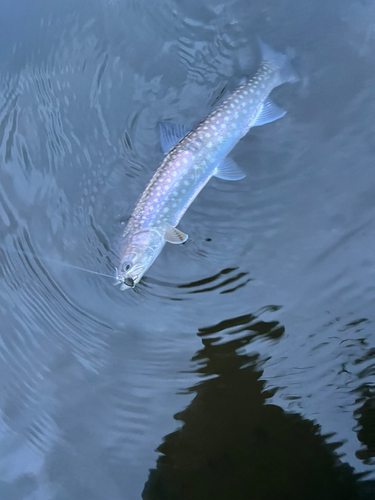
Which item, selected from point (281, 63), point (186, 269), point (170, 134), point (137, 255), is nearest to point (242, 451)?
point (186, 269)

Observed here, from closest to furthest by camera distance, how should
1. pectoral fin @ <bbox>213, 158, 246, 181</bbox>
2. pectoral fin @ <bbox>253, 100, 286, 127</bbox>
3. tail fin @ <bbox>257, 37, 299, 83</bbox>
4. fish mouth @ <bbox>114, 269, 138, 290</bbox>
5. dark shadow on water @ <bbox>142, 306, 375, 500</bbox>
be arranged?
dark shadow on water @ <bbox>142, 306, 375, 500</bbox>, fish mouth @ <bbox>114, 269, 138, 290</bbox>, pectoral fin @ <bbox>213, 158, 246, 181</bbox>, pectoral fin @ <bbox>253, 100, 286, 127</bbox>, tail fin @ <bbox>257, 37, 299, 83</bbox>

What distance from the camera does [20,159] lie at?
13.5ft

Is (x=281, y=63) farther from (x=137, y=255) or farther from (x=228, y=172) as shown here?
(x=137, y=255)

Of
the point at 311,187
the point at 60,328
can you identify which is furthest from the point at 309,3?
the point at 60,328

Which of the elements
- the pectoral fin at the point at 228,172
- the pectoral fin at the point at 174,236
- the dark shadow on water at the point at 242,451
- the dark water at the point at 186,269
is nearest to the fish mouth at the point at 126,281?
the dark water at the point at 186,269

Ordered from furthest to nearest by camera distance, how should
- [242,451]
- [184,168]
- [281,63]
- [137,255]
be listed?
[281,63], [184,168], [137,255], [242,451]

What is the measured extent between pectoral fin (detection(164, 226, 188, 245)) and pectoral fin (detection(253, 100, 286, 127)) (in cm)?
130

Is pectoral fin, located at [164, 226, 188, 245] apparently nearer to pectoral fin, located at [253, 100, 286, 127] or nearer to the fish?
the fish

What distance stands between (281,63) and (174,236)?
2092 millimetres

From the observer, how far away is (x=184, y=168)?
3609 millimetres

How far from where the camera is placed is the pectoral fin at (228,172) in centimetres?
378

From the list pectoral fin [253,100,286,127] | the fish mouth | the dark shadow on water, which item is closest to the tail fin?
pectoral fin [253,100,286,127]

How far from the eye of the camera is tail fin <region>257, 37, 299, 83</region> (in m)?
4.08

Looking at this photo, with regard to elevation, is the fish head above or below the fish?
below
